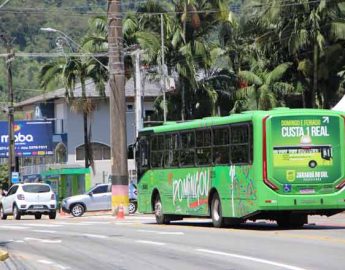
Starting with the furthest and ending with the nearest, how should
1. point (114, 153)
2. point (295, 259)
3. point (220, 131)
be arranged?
point (114, 153), point (220, 131), point (295, 259)

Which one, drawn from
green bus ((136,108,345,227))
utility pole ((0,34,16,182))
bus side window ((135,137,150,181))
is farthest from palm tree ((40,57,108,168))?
green bus ((136,108,345,227))

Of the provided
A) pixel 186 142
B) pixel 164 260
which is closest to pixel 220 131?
pixel 186 142

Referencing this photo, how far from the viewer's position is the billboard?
64875 millimetres

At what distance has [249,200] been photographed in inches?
930

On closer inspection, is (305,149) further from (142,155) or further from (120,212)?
(120,212)

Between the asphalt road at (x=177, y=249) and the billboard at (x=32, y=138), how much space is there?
Answer: 3878 cm

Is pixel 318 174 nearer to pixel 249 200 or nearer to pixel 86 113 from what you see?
pixel 249 200

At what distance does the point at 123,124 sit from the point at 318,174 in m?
16.0

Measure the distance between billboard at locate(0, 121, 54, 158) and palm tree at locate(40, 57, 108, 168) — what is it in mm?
5613

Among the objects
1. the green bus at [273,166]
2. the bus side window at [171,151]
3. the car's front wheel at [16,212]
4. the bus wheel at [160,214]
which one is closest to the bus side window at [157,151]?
the bus side window at [171,151]

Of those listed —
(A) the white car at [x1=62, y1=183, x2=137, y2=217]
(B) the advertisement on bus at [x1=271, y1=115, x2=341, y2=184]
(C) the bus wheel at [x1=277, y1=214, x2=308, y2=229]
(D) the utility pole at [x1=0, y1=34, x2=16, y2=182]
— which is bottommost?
(C) the bus wheel at [x1=277, y1=214, x2=308, y2=229]

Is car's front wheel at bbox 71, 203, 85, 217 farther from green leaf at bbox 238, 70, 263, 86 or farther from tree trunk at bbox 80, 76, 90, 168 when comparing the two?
tree trunk at bbox 80, 76, 90, 168

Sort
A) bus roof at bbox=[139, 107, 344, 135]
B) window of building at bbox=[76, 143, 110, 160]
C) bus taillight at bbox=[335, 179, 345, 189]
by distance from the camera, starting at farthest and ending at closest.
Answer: window of building at bbox=[76, 143, 110, 160] < bus taillight at bbox=[335, 179, 345, 189] < bus roof at bbox=[139, 107, 344, 135]

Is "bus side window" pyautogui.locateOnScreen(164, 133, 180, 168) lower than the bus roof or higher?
lower
